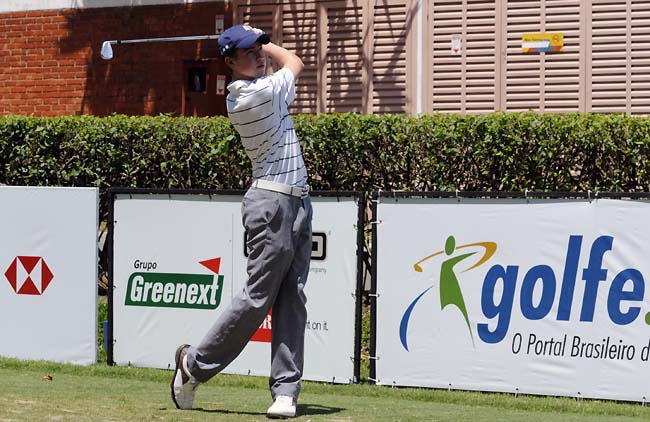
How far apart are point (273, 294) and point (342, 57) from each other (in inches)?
422

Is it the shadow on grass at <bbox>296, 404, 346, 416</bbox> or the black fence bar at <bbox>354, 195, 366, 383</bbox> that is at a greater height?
the black fence bar at <bbox>354, 195, 366, 383</bbox>

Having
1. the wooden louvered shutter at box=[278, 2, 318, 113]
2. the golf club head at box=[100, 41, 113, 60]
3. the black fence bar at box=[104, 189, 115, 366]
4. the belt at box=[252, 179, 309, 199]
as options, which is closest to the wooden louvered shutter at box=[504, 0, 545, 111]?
the wooden louvered shutter at box=[278, 2, 318, 113]

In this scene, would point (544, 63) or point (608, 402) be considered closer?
point (608, 402)

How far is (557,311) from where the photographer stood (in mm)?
8922

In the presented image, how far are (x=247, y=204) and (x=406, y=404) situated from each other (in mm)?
2054

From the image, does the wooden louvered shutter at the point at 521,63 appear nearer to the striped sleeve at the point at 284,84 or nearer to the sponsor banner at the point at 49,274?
the sponsor banner at the point at 49,274

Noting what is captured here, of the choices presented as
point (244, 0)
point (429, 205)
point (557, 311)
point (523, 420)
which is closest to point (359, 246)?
point (429, 205)

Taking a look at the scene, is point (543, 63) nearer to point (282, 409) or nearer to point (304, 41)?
point (304, 41)

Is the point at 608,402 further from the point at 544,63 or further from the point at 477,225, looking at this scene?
the point at 544,63

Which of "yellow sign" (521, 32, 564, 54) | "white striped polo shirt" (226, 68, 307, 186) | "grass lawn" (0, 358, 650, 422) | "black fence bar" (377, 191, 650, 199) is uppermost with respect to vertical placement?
"yellow sign" (521, 32, 564, 54)

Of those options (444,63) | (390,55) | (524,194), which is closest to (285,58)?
(524,194)

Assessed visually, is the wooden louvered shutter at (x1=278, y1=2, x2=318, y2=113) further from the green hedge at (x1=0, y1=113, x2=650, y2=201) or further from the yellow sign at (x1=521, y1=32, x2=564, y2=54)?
the green hedge at (x1=0, y1=113, x2=650, y2=201)

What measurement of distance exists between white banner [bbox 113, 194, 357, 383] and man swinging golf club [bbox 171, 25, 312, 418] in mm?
2397

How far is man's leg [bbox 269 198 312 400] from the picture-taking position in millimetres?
7035
